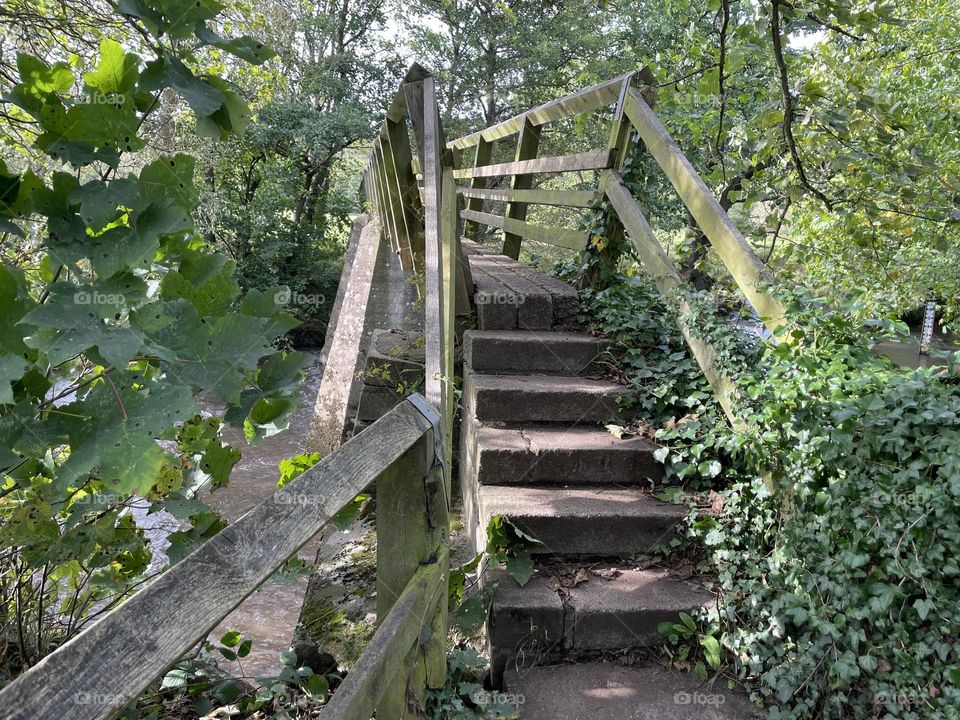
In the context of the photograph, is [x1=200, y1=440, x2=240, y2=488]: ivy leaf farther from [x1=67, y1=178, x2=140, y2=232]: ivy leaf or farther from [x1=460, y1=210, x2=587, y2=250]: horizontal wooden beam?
[x1=460, y1=210, x2=587, y2=250]: horizontal wooden beam

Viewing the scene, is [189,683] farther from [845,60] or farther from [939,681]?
[845,60]

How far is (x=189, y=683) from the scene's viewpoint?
6.62 ft

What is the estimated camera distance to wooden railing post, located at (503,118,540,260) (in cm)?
488

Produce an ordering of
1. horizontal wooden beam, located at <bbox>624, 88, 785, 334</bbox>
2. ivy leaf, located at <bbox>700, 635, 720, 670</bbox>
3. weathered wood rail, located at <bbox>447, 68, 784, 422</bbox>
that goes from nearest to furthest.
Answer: ivy leaf, located at <bbox>700, 635, 720, 670</bbox>, horizontal wooden beam, located at <bbox>624, 88, 785, 334</bbox>, weathered wood rail, located at <bbox>447, 68, 784, 422</bbox>

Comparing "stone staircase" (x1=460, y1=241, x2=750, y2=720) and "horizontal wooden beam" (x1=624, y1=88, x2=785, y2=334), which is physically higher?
"horizontal wooden beam" (x1=624, y1=88, x2=785, y2=334)

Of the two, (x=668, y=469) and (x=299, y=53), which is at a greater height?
(x=299, y=53)

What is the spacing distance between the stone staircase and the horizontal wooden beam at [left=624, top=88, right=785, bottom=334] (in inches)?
34.9

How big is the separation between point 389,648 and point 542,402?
1.90m

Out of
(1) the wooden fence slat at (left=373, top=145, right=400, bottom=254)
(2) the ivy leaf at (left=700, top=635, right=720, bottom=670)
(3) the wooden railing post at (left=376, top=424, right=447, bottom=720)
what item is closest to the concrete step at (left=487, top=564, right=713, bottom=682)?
(2) the ivy leaf at (left=700, top=635, right=720, bottom=670)

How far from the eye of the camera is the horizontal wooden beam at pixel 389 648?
123cm

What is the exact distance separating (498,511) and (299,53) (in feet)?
53.3

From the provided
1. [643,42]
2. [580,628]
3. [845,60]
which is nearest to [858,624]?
[580,628]

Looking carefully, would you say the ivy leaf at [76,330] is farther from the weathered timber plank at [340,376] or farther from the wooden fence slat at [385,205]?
the wooden fence slat at [385,205]

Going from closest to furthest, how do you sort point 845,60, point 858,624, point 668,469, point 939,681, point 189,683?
point 939,681, point 858,624, point 189,683, point 668,469, point 845,60
